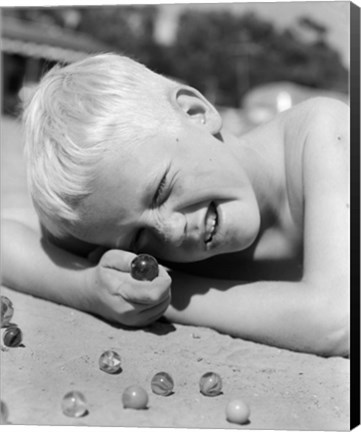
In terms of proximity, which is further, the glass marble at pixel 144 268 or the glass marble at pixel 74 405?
the glass marble at pixel 144 268

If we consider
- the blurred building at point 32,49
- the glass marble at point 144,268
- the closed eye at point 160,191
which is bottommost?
the blurred building at point 32,49

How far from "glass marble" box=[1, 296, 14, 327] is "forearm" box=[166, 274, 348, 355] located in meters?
0.40

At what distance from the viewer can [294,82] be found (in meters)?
7.36

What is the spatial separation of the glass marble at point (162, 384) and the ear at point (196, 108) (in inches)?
25.5

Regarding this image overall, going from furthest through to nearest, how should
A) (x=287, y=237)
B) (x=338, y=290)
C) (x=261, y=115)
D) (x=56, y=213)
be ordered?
(x=261, y=115) < (x=287, y=237) < (x=56, y=213) < (x=338, y=290)

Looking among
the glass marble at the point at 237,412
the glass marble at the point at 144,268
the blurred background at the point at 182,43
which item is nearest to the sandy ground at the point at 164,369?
the glass marble at the point at 237,412

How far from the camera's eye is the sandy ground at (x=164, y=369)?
133cm

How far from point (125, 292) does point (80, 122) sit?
41 cm

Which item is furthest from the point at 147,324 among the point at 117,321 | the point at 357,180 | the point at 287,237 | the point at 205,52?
the point at 205,52

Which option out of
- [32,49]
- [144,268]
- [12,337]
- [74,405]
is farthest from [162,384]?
[32,49]

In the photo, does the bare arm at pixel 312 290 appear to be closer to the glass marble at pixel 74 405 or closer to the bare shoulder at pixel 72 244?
the bare shoulder at pixel 72 244

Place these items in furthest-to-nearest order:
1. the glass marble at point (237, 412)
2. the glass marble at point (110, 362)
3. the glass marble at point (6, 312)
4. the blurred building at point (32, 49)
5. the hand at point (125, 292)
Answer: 1. the blurred building at point (32, 49)
2. the glass marble at point (6, 312)
3. the hand at point (125, 292)
4. the glass marble at point (110, 362)
5. the glass marble at point (237, 412)

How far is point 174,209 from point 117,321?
13.0 inches

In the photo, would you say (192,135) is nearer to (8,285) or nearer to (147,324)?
(147,324)
